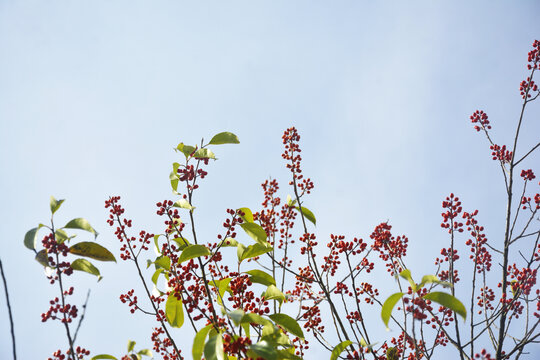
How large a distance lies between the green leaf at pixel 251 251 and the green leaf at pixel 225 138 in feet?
2.73

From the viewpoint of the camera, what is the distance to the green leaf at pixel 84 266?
2211 millimetres

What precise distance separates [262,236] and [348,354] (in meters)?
1.48

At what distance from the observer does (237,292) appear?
2527mm

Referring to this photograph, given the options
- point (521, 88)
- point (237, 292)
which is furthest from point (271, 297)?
point (521, 88)

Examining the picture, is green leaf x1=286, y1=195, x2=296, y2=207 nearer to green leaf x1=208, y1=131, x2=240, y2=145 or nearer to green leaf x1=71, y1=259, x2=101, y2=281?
green leaf x1=208, y1=131, x2=240, y2=145

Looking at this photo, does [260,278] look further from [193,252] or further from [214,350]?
[214,350]

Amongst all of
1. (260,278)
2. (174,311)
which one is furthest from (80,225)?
(260,278)

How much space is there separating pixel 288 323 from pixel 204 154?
140 cm

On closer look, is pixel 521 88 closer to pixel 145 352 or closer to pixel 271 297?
pixel 271 297

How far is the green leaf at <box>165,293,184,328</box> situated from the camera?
250cm

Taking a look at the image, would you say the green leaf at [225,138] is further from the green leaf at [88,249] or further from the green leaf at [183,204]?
the green leaf at [88,249]

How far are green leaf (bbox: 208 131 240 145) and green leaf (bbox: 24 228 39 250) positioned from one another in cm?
135

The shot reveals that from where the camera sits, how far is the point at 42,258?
2.10 meters

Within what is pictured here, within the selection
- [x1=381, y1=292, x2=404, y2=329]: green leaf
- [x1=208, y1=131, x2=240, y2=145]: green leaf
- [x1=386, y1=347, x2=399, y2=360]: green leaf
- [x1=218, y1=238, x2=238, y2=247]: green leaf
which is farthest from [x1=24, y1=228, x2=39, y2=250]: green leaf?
[x1=386, y1=347, x2=399, y2=360]: green leaf
